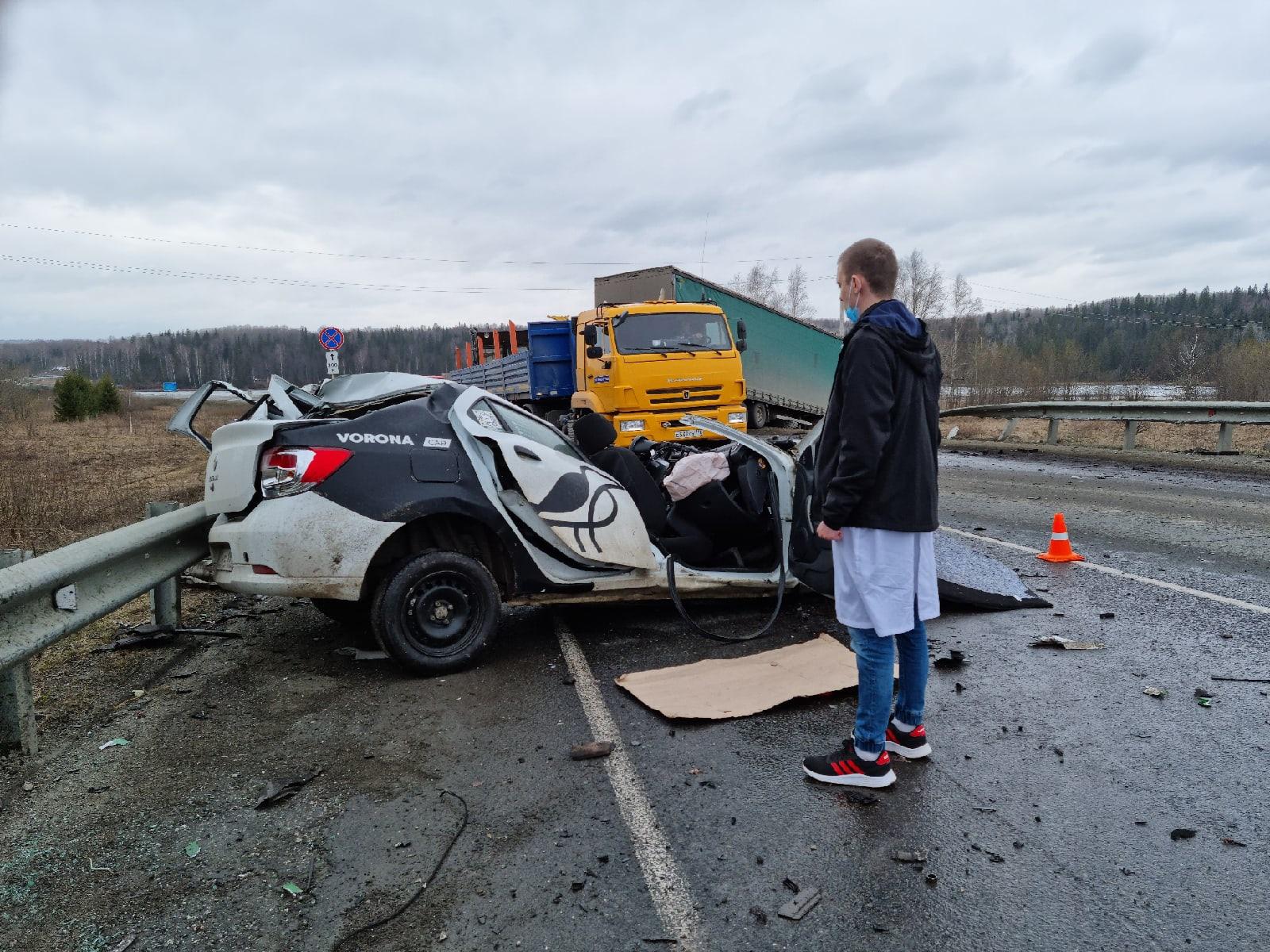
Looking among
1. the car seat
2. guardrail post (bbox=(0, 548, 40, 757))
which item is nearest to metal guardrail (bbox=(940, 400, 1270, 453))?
the car seat

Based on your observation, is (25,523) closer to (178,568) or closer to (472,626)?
(178,568)

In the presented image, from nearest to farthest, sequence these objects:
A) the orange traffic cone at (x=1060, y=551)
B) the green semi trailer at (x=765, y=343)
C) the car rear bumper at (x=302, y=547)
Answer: the car rear bumper at (x=302, y=547)
the orange traffic cone at (x=1060, y=551)
the green semi trailer at (x=765, y=343)

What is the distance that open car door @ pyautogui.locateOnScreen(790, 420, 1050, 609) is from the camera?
496 centimetres

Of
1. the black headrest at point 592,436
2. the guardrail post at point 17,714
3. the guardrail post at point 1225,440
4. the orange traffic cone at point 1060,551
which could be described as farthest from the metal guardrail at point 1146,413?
the guardrail post at point 17,714

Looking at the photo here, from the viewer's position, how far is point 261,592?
13.3 ft

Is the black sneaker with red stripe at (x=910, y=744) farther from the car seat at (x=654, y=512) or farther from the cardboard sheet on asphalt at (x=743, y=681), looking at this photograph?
the car seat at (x=654, y=512)

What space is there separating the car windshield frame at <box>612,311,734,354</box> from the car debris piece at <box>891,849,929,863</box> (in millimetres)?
11429

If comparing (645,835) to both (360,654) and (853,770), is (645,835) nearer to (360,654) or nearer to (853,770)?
(853,770)

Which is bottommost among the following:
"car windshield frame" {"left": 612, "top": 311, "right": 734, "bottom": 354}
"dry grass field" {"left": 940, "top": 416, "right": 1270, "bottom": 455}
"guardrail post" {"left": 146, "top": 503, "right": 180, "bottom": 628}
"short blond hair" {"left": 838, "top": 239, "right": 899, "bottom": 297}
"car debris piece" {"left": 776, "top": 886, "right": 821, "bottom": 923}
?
"car debris piece" {"left": 776, "top": 886, "right": 821, "bottom": 923}

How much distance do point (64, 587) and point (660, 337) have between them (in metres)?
11.1

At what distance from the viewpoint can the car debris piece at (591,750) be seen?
11.1 feet

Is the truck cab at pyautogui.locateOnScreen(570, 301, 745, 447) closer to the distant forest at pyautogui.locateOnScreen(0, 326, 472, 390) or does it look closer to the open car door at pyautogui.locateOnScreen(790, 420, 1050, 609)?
the open car door at pyautogui.locateOnScreen(790, 420, 1050, 609)

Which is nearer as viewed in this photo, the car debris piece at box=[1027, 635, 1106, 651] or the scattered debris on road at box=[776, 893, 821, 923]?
the scattered debris on road at box=[776, 893, 821, 923]

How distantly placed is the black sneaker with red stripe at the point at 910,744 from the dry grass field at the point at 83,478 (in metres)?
7.79
